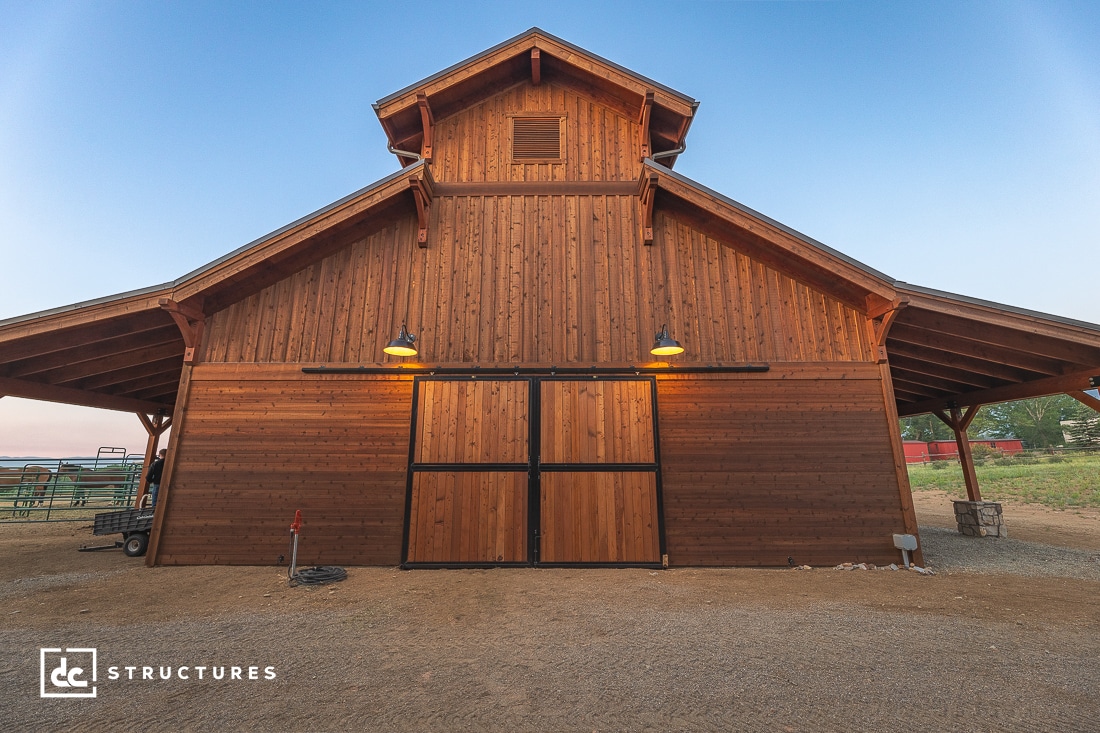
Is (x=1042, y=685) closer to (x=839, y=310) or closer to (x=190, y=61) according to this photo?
(x=839, y=310)

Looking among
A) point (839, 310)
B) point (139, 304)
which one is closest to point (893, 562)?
point (839, 310)

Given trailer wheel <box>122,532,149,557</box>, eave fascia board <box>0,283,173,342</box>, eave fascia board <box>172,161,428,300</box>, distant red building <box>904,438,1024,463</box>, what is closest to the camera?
→ eave fascia board <box>0,283,173,342</box>

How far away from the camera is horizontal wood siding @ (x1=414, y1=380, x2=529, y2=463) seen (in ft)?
23.6

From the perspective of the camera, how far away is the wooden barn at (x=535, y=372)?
6.87 metres

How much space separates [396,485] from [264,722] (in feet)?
15.0

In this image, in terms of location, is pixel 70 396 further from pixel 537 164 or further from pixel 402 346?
pixel 537 164

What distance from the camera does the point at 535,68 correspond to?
29.8 ft

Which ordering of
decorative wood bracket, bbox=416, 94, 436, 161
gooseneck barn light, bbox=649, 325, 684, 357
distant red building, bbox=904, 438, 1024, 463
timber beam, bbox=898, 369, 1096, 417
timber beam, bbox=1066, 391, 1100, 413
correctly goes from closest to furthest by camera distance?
gooseneck barn light, bbox=649, 325, 684, 357
timber beam, bbox=1066, 391, 1100, 413
timber beam, bbox=898, 369, 1096, 417
decorative wood bracket, bbox=416, 94, 436, 161
distant red building, bbox=904, 438, 1024, 463

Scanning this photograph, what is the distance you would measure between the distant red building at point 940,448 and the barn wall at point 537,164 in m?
41.9

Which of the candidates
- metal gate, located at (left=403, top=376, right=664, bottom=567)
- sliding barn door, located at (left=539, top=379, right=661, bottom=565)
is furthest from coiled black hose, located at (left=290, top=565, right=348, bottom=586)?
sliding barn door, located at (left=539, top=379, right=661, bottom=565)

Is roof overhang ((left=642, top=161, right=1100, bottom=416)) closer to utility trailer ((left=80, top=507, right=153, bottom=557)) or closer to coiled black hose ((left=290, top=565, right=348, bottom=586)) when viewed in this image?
coiled black hose ((left=290, top=565, right=348, bottom=586))

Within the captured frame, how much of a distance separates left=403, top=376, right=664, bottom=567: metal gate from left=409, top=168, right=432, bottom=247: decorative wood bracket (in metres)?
2.82

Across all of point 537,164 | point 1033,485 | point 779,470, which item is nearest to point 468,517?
point 779,470

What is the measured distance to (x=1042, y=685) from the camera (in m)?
3.04
